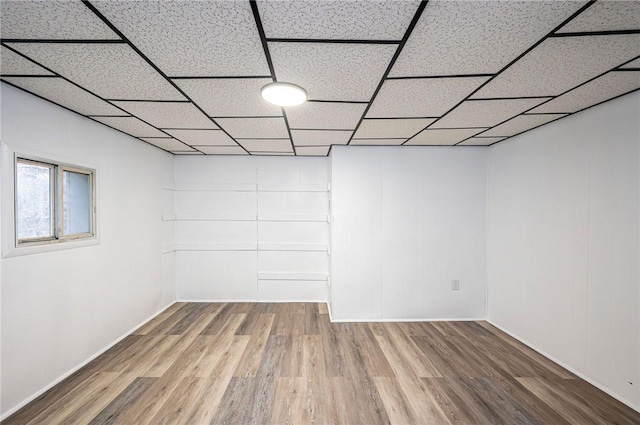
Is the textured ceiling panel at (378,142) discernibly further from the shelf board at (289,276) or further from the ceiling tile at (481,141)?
the shelf board at (289,276)

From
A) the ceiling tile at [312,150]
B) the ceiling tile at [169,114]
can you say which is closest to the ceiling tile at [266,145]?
the ceiling tile at [312,150]

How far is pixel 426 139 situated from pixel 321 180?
5.70 feet

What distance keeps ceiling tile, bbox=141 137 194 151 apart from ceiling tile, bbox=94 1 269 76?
206cm

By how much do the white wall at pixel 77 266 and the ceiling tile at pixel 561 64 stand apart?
11.2 ft

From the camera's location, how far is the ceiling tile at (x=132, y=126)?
277 cm

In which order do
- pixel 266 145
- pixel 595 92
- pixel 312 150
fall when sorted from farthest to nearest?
pixel 312 150
pixel 266 145
pixel 595 92

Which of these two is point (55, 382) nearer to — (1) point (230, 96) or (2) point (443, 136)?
(1) point (230, 96)

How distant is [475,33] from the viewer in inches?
54.1

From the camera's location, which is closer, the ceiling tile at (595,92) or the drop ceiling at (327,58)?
the drop ceiling at (327,58)

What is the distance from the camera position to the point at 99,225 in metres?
2.94

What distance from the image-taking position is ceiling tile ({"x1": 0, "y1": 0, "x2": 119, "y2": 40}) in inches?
46.6

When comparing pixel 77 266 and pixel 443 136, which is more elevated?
pixel 443 136

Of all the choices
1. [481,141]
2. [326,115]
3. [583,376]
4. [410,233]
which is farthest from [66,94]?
[583,376]

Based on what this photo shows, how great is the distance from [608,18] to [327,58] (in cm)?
128
